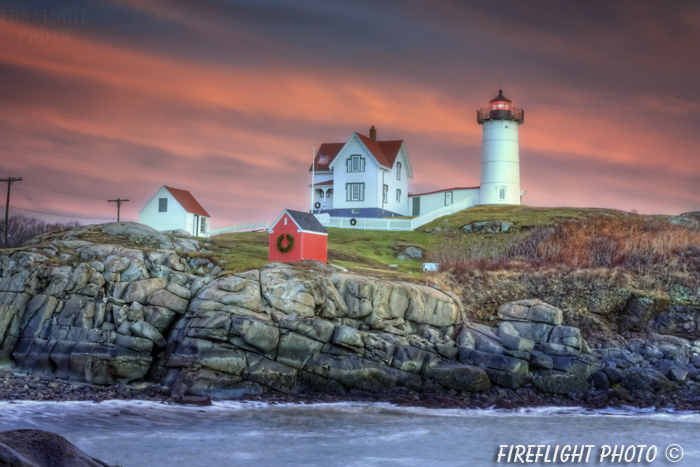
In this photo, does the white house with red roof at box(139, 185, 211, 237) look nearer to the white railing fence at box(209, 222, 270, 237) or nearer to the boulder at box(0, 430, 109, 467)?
the white railing fence at box(209, 222, 270, 237)

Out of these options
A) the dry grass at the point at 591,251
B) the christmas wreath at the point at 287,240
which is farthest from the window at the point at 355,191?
the christmas wreath at the point at 287,240

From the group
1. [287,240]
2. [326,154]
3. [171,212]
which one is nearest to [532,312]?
[287,240]

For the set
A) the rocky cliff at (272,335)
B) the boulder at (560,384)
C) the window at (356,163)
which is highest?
the window at (356,163)

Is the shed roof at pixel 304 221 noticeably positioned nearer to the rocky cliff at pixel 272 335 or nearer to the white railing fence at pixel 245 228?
the rocky cliff at pixel 272 335

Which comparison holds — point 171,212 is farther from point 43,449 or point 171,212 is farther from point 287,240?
point 43,449

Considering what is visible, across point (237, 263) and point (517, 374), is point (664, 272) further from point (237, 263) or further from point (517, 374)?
point (237, 263)

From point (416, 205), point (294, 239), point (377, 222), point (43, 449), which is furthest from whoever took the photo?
point (416, 205)

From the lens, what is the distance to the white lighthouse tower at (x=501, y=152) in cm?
6028

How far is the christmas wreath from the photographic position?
107ft

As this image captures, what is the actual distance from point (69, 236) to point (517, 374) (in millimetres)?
20572

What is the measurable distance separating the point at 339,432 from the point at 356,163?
39.6 meters

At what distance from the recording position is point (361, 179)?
5588 cm

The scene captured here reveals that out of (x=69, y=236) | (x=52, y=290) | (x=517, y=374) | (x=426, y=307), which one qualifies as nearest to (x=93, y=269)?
(x=52, y=290)

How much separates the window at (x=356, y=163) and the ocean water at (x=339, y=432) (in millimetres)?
35902
